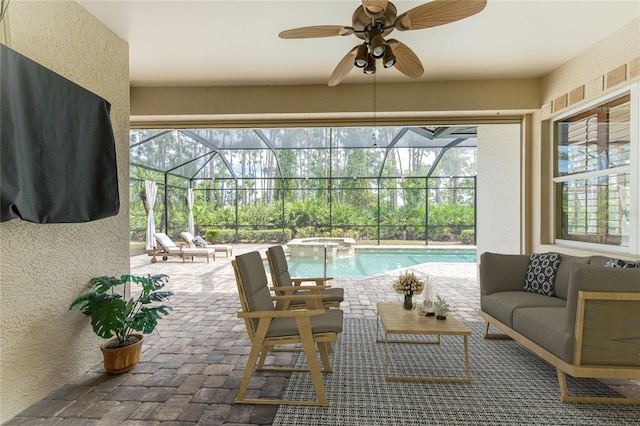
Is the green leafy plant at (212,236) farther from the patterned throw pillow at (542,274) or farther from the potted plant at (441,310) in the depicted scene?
the patterned throw pillow at (542,274)

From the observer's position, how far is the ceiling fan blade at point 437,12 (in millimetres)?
1911

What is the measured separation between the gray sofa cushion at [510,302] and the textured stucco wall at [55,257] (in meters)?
3.58

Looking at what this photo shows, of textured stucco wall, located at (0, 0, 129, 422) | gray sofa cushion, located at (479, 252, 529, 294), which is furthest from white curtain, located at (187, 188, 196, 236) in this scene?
gray sofa cushion, located at (479, 252, 529, 294)

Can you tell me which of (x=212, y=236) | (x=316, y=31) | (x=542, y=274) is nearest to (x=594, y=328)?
(x=542, y=274)

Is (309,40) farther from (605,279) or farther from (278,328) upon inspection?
(605,279)

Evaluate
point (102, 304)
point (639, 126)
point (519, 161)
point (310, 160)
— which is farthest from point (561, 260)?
point (310, 160)

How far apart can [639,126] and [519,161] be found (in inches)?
70.1

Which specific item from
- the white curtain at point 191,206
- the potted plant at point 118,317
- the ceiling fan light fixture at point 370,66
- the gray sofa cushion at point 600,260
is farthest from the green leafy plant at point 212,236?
the gray sofa cushion at point 600,260

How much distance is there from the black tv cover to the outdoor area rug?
6.59ft

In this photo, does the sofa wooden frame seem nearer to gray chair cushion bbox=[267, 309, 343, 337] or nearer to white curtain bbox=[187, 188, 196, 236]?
gray chair cushion bbox=[267, 309, 343, 337]

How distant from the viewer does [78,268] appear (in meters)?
2.62

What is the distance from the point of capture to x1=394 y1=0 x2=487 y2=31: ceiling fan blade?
6.27 feet

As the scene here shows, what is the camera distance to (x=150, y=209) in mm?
9273

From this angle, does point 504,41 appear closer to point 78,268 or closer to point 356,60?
point 356,60
